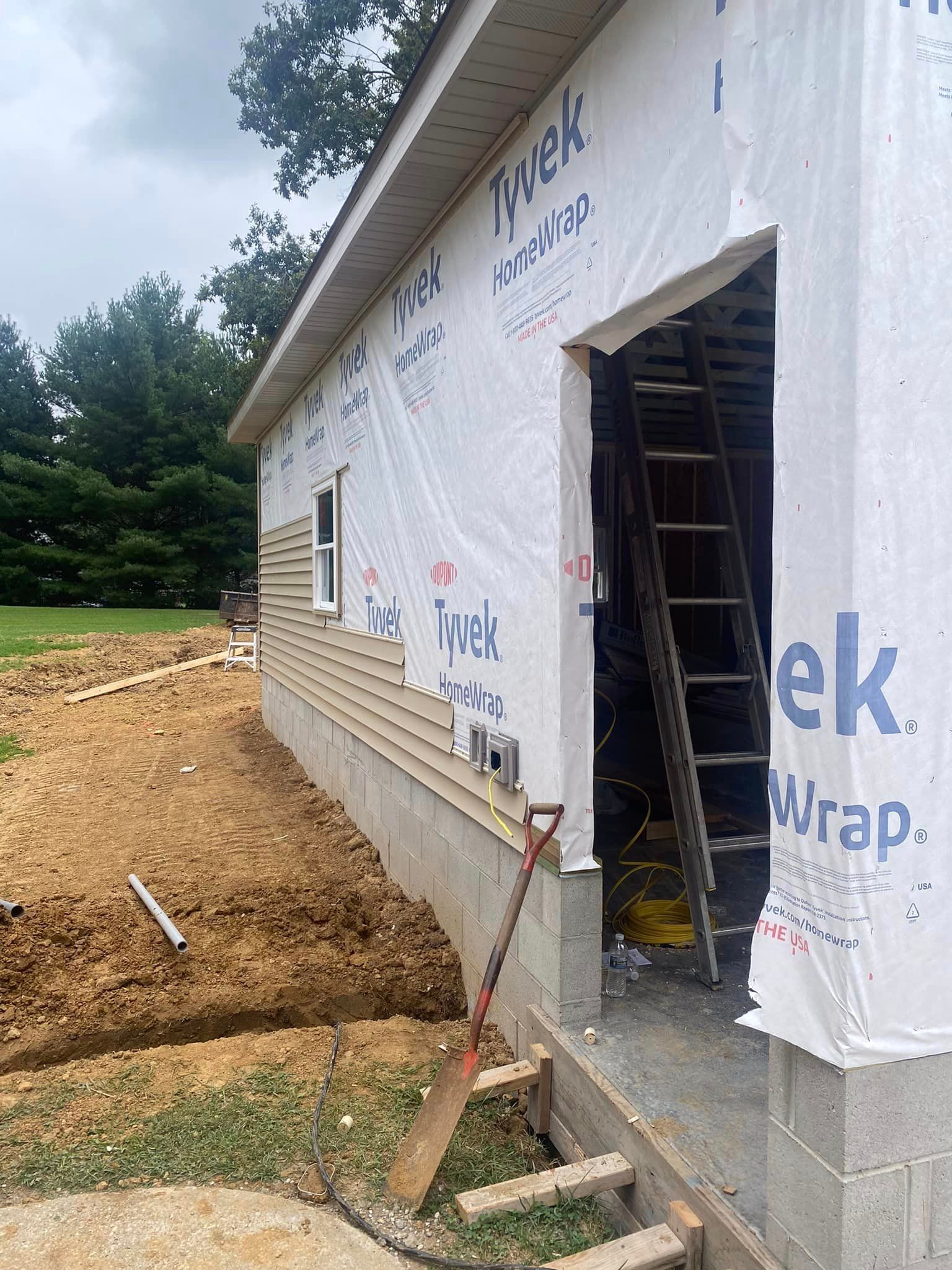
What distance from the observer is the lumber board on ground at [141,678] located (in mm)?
15039

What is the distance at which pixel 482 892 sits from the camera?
4137 mm

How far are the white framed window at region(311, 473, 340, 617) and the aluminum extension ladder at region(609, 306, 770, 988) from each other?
3349mm

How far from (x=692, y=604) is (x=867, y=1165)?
2291 millimetres

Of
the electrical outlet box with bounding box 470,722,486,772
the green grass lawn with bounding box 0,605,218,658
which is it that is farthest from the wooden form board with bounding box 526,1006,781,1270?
the green grass lawn with bounding box 0,605,218,658

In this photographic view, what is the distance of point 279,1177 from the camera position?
299 cm

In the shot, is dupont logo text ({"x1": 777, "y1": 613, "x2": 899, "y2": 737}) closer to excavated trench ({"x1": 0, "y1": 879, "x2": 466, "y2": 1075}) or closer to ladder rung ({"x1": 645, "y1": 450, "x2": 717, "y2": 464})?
ladder rung ({"x1": 645, "y1": 450, "x2": 717, "y2": 464})

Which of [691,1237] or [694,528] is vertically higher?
[694,528]

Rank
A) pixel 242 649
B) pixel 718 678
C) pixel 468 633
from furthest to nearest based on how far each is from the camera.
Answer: pixel 242 649 < pixel 468 633 < pixel 718 678

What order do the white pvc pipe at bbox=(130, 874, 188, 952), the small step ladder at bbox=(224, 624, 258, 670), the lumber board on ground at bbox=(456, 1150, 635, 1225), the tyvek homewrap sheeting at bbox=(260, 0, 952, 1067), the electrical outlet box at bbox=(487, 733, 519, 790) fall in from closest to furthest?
the tyvek homewrap sheeting at bbox=(260, 0, 952, 1067), the lumber board on ground at bbox=(456, 1150, 635, 1225), the electrical outlet box at bbox=(487, 733, 519, 790), the white pvc pipe at bbox=(130, 874, 188, 952), the small step ladder at bbox=(224, 624, 258, 670)

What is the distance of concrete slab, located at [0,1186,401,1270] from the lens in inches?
101

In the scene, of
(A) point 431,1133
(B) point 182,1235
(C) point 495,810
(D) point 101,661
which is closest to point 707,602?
(C) point 495,810

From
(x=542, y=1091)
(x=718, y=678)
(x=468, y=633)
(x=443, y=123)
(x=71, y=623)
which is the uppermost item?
(x=443, y=123)

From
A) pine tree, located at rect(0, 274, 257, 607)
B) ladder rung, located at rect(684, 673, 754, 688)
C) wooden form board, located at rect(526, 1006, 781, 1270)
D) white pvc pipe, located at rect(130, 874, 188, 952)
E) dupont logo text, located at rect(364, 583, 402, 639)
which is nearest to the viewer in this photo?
wooden form board, located at rect(526, 1006, 781, 1270)

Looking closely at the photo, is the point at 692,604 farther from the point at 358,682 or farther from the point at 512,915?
the point at 358,682
